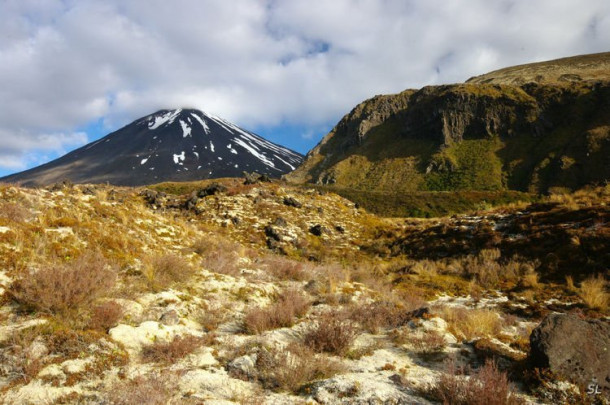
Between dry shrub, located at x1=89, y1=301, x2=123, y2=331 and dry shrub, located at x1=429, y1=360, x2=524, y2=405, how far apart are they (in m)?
4.90

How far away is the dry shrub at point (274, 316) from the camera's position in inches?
249

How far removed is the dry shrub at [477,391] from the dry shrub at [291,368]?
4.73ft

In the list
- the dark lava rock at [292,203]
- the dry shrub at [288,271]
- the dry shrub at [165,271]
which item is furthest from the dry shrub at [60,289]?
the dark lava rock at [292,203]

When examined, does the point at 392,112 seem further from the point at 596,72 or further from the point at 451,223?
the point at 451,223

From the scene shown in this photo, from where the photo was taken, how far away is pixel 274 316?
6.64m

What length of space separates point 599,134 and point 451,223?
288ft

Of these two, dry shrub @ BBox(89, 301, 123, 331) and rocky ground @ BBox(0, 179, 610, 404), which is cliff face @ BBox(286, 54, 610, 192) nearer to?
rocky ground @ BBox(0, 179, 610, 404)

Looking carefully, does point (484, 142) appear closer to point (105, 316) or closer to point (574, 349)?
point (574, 349)

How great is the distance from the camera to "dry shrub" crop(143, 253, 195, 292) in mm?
7514

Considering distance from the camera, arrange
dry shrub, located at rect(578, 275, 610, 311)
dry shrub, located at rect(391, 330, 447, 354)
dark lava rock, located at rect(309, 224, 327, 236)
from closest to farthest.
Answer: dry shrub, located at rect(391, 330, 447, 354) → dry shrub, located at rect(578, 275, 610, 311) → dark lava rock, located at rect(309, 224, 327, 236)

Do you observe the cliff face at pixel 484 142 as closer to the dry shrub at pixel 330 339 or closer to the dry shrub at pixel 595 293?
the dry shrub at pixel 595 293

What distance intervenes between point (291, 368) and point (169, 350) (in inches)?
75.8

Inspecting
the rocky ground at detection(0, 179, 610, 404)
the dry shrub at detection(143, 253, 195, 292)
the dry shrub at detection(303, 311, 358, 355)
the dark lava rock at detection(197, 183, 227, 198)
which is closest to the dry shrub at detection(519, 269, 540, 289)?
the rocky ground at detection(0, 179, 610, 404)

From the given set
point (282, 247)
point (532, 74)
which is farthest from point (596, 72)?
point (282, 247)
